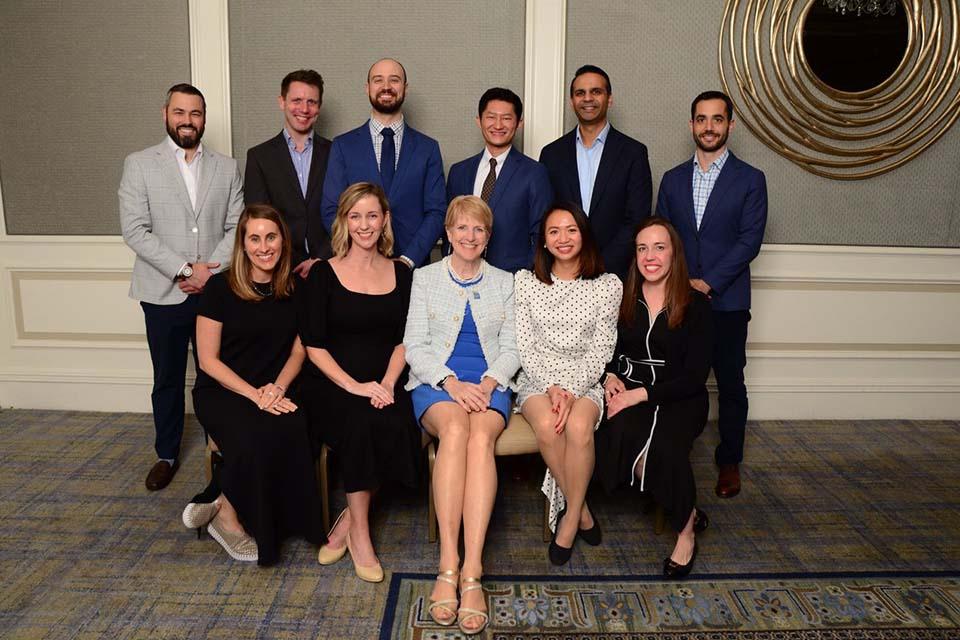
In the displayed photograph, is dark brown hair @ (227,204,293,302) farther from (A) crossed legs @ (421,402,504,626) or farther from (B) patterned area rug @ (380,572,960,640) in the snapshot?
(B) patterned area rug @ (380,572,960,640)

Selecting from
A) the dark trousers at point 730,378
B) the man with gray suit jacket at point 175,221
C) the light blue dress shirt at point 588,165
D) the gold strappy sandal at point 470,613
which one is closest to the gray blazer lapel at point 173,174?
the man with gray suit jacket at point 175,221

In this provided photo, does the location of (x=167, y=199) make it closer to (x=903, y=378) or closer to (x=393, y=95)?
(x=393, y=95)

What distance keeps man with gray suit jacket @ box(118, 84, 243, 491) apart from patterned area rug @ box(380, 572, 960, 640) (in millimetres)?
1515

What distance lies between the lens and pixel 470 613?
221 cm

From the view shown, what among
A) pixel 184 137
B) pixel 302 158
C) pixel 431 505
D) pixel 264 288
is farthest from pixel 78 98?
pixel 431 505

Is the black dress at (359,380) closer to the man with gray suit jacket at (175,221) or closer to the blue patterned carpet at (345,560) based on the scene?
the blue patterned carpet at (345,560)

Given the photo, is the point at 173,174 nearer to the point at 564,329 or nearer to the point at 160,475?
the point at 160,475

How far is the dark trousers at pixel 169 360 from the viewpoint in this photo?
3.22 m

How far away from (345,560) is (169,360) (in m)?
1.29

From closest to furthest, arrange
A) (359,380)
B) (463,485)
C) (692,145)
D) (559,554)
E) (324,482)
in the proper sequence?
1. (463,485)
2. (559,554)
3. (324,482)
4. (359,380)
5. (692,145)

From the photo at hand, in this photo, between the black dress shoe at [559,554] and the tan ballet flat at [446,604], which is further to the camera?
the black dress shoe at [559,554]

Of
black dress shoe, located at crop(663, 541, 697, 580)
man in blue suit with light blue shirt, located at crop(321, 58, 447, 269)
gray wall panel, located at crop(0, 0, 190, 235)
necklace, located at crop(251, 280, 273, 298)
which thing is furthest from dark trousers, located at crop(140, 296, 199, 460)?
black dress shoe, located at crop(663, 541, 697, 580)

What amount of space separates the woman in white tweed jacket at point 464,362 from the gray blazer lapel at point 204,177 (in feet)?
3.44

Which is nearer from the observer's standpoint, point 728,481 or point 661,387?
point 661,387
